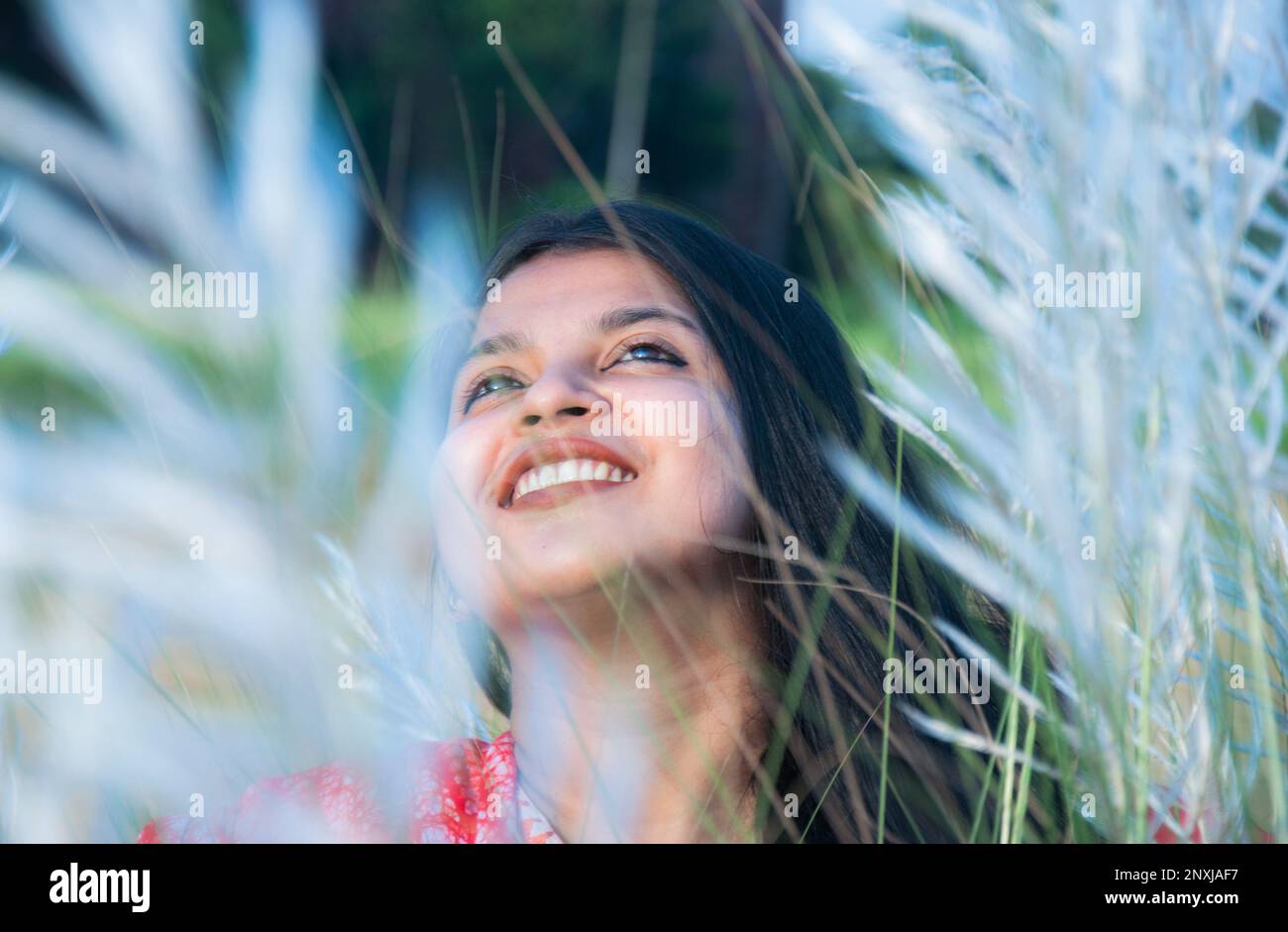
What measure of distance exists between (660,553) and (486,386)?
205mm

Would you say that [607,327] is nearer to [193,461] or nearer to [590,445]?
[590,445]

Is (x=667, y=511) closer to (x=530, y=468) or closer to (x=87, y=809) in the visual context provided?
(x=530, y=468)

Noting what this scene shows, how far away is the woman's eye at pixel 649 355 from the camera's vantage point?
88cm

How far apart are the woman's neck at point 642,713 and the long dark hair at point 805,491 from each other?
27mm

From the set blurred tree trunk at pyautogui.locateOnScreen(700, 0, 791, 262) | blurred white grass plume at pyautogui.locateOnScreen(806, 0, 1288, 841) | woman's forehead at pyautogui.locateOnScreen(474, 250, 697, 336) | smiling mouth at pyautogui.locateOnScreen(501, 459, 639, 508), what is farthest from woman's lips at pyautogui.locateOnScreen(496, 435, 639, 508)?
blurred tree trunk at pyautogui.locateOnScreen(700, 0, 791, 262)

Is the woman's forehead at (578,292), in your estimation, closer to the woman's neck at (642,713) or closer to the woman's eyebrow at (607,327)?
the woman's eyebrow at (607,327)

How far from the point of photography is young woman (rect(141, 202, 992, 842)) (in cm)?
80

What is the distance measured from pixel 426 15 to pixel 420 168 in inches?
22.3

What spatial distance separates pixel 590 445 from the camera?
823 mm

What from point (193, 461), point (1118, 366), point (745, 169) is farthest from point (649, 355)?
point (745, 169)

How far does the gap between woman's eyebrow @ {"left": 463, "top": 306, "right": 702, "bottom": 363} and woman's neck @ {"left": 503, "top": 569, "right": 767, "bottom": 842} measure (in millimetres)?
176

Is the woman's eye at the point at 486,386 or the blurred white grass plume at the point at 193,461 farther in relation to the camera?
the woman's eye at the point at 486,386

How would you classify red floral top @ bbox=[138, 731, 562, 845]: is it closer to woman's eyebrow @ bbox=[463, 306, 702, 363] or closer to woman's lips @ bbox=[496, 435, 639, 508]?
woman's lips @ bbox=[496, 435, 639, 508]

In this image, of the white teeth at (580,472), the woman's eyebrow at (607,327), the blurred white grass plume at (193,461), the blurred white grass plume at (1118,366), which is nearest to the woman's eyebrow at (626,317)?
the woman's eyebrow at (607,327)
